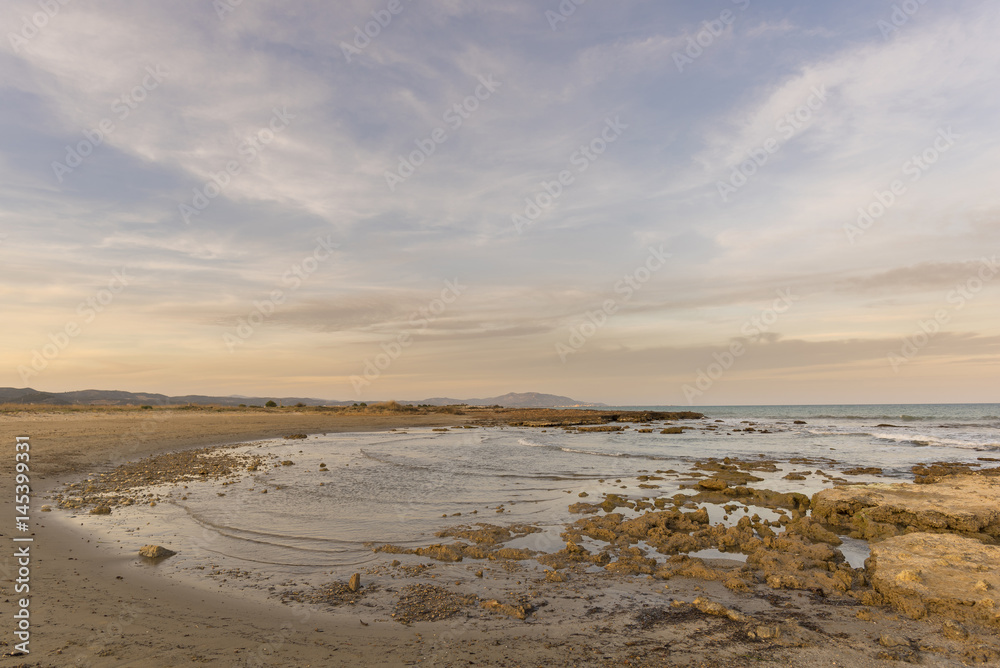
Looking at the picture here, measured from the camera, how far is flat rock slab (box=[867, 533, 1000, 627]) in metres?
7.40

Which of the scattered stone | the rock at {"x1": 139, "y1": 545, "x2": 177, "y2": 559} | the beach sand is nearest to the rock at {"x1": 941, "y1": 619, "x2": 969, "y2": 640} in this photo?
the beach sand

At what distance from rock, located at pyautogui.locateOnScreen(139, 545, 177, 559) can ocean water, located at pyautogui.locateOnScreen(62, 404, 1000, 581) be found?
25 centimetres

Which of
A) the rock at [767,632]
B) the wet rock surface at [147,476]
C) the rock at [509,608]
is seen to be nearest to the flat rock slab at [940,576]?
the rock at [767,632]

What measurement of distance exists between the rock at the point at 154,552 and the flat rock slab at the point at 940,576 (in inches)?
533

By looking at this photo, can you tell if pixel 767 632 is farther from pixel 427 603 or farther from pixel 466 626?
pixel 427 603

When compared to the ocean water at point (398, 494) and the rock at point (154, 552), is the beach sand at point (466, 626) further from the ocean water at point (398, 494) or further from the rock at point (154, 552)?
the ocean water at point (398, 494)

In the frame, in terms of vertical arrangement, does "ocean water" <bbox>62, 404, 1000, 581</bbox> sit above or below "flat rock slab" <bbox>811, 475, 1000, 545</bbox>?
below

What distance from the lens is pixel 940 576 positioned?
833cm

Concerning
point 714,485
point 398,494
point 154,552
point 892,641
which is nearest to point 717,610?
point 892,641

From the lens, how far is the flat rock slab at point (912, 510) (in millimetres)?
11555

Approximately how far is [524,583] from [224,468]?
18.7m

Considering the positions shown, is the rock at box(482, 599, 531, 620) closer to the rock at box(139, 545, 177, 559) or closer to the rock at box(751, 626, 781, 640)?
the rock at box(751, 626, 781, 640)

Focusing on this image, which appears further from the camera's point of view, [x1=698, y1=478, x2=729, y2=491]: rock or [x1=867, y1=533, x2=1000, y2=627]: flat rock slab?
[x1=698, y1=478, x2=729, y2=491]: rock

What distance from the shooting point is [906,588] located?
8047 millimetres
